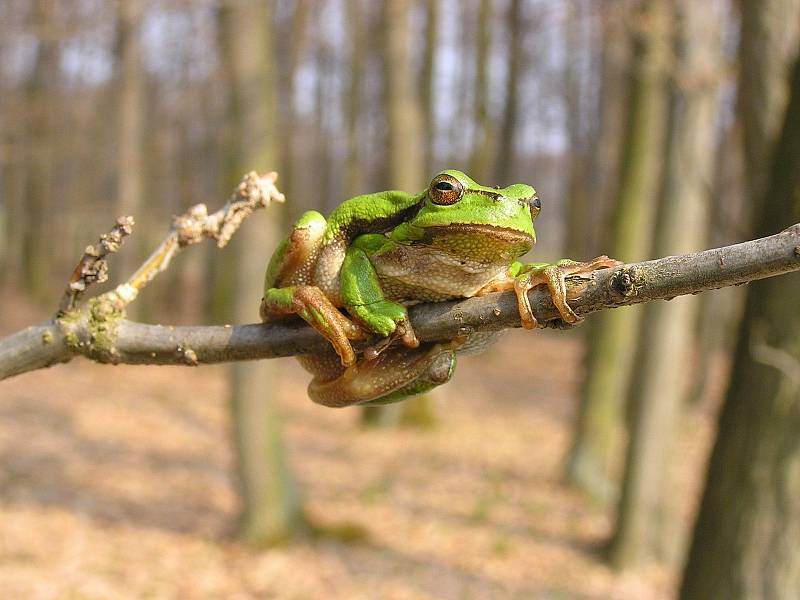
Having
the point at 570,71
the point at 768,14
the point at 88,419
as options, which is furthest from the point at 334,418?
the point at 570,71

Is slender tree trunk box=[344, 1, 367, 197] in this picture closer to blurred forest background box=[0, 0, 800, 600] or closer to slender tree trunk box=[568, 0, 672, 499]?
blurred forest background box=[0, 0, 800, 600]

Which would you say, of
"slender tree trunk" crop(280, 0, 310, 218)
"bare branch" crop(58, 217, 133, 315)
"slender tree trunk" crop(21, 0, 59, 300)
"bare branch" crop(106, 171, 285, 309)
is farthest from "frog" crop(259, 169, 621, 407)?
"slender tree trunk" crop(21, 0, 59, 300)

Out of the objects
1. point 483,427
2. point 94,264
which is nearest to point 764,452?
point 94,264

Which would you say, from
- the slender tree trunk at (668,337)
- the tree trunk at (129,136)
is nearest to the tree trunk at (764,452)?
the slender tree trunk at (668,337)

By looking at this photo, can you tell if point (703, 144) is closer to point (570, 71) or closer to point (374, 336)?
point (374, 336)

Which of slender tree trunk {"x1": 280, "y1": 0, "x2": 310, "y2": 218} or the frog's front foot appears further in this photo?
slender tree trunk {"x1": 280, "y1": 0, "x2": 310, "y2": 218}
